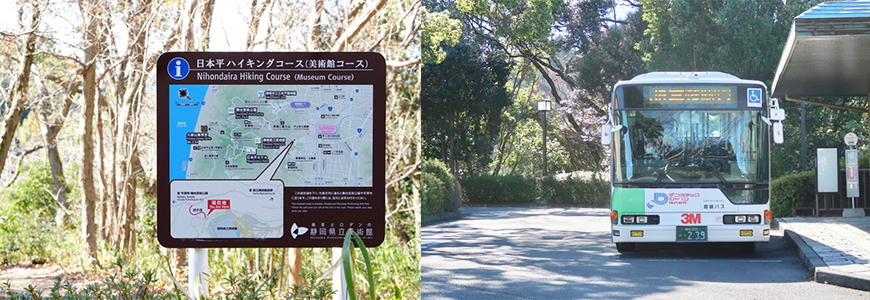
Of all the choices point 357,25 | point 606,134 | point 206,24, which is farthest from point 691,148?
point 206,24

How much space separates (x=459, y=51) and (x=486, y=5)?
0.33m

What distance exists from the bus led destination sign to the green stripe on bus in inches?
22.8

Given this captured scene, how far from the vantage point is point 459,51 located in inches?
176

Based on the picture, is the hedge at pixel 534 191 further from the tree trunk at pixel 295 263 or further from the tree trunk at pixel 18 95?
the tree trunk at pixel 18 95

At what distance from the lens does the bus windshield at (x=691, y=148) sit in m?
4.24

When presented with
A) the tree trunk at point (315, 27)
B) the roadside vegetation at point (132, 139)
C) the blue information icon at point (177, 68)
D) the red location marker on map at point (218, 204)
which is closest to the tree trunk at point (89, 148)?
the roadside vegetation at point (132, 139)

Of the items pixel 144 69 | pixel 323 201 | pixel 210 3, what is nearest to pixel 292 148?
pixel 323 201

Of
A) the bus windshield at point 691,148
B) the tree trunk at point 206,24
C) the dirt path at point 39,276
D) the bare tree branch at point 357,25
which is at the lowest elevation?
the dirt path at point 39,276

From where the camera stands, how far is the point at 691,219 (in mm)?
4254

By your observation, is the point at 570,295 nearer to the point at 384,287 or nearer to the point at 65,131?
the point at 384,287

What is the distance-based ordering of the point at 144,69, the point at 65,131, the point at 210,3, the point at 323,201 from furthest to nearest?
the point at 65,131 < the point at 144,69 < the point at 210,3 < the point at 323,201

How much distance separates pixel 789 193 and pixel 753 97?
0.62 metres

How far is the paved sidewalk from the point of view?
406 cm

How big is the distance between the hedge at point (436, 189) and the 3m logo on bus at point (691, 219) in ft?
4.62
